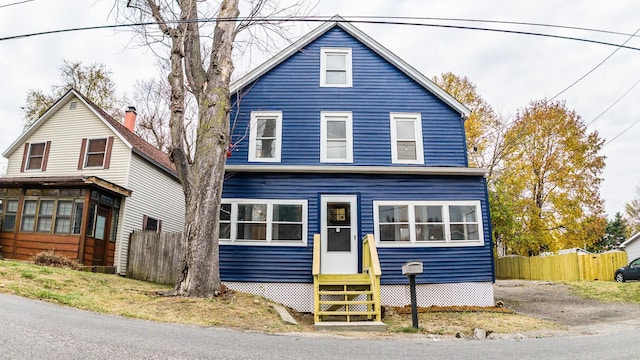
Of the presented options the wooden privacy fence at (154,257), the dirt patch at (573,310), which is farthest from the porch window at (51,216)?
the dirt patch at (573,310)

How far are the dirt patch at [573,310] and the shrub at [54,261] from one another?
12.9 meters

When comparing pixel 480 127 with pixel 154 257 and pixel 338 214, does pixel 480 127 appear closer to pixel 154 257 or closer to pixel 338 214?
pixel 338 214

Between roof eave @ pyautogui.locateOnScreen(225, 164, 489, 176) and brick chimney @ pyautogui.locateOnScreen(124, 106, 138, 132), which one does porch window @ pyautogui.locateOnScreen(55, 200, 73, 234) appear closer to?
brick chimney @ pyautogui.locateOnScreen(124, 106, 138, 132)

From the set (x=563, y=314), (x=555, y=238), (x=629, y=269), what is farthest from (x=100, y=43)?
(x=555, y=238)

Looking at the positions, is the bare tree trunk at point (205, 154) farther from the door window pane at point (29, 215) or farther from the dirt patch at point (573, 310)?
the door window pane at point (29, 215)

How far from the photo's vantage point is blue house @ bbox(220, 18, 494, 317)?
10.1 metres

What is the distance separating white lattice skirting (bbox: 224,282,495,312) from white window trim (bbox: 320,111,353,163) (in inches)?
140

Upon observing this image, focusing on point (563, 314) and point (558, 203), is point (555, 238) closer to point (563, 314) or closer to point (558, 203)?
point (558, 203)

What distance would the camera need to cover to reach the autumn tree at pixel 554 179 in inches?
866

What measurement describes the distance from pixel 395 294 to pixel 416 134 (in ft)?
15.2

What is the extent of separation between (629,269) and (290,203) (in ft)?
55.2

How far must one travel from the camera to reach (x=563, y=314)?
9594 mm

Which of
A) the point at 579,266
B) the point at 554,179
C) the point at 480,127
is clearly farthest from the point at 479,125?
the point at 579,266

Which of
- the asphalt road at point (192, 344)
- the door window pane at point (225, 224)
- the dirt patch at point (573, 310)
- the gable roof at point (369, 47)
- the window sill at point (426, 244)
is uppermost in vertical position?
the gable roof at point (369, 47)
